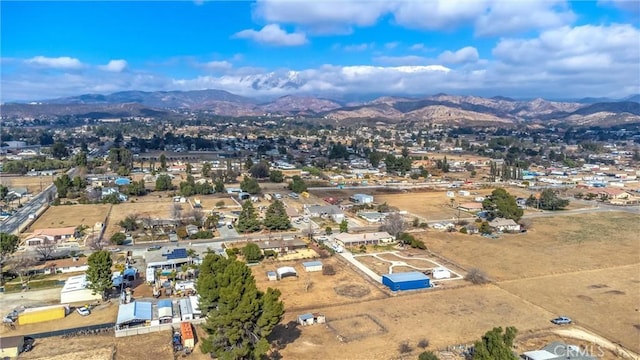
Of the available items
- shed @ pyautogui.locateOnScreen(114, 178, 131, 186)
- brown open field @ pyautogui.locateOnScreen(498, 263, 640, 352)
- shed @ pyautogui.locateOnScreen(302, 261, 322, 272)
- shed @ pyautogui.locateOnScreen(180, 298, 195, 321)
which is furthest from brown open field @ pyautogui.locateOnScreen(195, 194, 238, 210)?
brown open field @ pyautogui.locateOnScreen(498, 263, 640, 352)

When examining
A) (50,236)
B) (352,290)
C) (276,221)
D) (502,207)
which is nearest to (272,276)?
(352,290)

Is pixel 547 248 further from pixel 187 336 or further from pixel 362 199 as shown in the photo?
pixel 187 336

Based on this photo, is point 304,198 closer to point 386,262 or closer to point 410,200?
point 410,200

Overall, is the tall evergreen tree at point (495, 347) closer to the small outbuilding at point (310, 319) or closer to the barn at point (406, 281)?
the small outbuilding at point (310, 319)

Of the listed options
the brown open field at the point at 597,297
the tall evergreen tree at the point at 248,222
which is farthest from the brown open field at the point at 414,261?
the tall evergreen tree at the point at 248,222

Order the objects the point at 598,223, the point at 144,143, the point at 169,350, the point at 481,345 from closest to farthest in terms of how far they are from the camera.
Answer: the point at 481,345 → the point at 169,350 → the point at 598,223 → the point at 144,143

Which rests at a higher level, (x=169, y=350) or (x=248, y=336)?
(x=248, y=336)

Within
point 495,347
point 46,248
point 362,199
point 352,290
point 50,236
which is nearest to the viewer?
point 495,347

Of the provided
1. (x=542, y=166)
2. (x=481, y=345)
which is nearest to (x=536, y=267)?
(x=481, y=345)

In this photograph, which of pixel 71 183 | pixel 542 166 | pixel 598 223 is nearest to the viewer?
pixel 598 223
